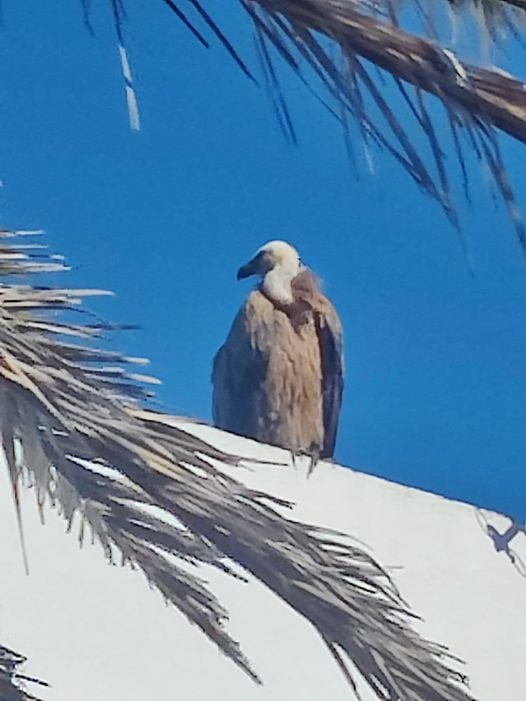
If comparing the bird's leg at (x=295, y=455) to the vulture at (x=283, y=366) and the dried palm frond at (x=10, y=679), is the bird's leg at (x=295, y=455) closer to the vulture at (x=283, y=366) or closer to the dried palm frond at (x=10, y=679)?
the vulture at (x=283, y=366)

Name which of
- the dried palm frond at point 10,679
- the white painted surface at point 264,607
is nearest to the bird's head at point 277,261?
the white painted surface at point 264,607

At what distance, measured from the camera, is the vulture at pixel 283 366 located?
4.70 meters

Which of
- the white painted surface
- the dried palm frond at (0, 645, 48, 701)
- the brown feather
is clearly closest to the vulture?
the brown feather

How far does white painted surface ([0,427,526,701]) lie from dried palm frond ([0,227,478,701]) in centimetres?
158

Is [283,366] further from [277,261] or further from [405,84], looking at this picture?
[405,84]

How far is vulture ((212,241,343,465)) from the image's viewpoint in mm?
4703

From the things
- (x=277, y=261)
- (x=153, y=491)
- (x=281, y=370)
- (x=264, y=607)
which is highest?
(x=277, y=261)

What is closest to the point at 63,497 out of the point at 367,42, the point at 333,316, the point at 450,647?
the point at 367,42

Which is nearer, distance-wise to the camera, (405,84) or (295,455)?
(405,84)

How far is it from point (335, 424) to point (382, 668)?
3323mm

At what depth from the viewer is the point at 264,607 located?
3631 millimetres

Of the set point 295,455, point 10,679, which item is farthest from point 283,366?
point 10,679

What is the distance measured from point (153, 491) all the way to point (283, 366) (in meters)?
3.20

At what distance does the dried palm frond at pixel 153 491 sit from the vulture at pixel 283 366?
9.84ft
